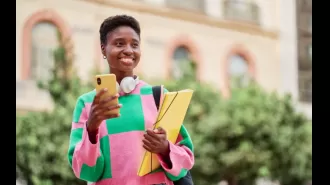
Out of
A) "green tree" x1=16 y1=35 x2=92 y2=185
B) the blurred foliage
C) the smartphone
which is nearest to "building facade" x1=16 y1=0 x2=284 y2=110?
"green tree" x1=16 y1=35 x2=92 y2=185

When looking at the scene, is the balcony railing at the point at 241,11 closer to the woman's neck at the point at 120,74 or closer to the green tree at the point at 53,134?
the green tree at the point at 53,134

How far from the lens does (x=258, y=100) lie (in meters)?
11.1

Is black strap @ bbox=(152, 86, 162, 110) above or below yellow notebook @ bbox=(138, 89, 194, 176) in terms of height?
above

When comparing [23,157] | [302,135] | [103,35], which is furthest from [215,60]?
[103,35]

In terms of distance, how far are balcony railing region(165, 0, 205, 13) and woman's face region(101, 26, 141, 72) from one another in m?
12.4

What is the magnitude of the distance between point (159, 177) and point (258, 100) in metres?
9.11

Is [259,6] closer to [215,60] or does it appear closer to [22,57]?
[215,60]

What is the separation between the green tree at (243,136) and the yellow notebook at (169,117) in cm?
827

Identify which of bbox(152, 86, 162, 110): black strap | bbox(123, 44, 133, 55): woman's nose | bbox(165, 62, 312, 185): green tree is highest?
bbox(123, 44, 133, 55): woman's nose

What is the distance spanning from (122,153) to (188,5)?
1287 centimetres

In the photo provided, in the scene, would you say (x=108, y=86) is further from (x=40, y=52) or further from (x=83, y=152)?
(x=40, y=52)

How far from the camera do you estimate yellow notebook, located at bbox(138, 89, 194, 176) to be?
1993mm

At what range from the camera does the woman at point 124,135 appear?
6.59 ft

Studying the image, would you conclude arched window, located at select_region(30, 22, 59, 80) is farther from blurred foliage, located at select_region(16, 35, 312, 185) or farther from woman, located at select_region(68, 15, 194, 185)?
woman, located at select_region(68, 15, 194, 185)
